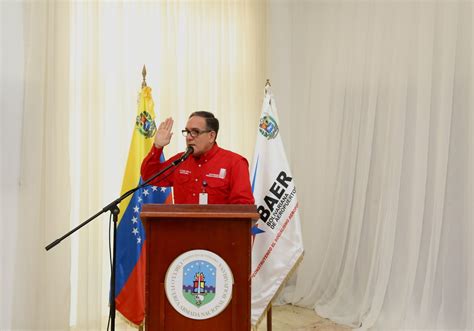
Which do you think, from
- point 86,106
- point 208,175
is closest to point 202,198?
point 208,175

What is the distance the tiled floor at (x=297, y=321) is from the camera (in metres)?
3.79

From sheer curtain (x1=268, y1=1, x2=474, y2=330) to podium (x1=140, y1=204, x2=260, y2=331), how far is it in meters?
1.64

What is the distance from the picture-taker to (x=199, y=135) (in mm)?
2834

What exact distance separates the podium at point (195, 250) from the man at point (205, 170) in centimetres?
65

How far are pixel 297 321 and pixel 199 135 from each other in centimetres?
185

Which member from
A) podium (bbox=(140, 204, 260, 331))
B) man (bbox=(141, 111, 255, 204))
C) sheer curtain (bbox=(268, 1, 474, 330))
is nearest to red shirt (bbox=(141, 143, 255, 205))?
man (bbox=(141, 111, 255, 204))

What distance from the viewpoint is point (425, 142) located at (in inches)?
135

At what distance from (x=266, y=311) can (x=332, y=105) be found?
175 cm

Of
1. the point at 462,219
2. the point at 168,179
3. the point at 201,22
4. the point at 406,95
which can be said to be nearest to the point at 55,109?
the point at 168,179

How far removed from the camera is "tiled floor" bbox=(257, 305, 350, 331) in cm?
379

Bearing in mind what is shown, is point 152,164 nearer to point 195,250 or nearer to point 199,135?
point 199,135

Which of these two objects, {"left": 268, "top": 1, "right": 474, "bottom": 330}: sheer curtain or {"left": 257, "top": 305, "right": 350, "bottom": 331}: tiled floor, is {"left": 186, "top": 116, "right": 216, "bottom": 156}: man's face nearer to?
{"left": 268, "top": 1, "right": 474, "bottom": 330}: sheer curtain

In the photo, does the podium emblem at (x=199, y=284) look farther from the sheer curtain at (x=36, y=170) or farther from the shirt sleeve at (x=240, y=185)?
the sheer curtain at (x=36, y=170)

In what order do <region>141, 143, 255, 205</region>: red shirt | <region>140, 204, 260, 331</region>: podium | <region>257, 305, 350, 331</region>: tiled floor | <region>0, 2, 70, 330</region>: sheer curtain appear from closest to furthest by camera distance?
<region>140, 204, 260, 331</region>: podium < <region>141, 143, 255, 205</region>: red shirt < <region>0, 2, 70, 330</region>: sheer curtain < <region>257, 305, 350, 331</region>: tiled floor
